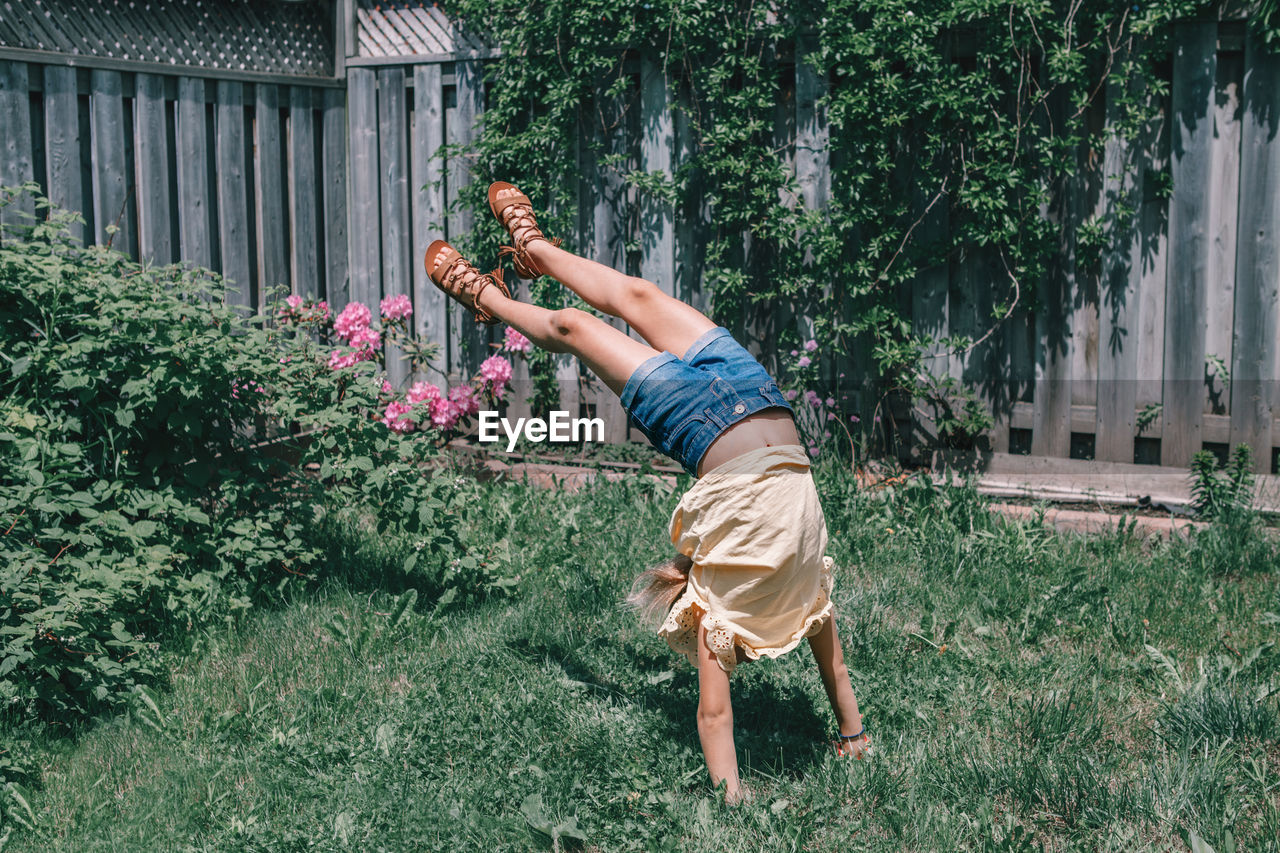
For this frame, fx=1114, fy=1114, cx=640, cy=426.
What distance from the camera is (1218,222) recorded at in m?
4.81

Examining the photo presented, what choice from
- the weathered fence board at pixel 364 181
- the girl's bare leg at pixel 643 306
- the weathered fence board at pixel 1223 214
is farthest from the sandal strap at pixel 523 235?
the weathered fence board at pixel 1223 214

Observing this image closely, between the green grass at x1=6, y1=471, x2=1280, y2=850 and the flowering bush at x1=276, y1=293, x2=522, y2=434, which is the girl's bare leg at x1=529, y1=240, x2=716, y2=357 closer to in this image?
the green grass at x1=6, y1=471, x2=1280, y2=850

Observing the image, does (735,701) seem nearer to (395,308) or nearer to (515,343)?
(515,343)

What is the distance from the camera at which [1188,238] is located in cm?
487

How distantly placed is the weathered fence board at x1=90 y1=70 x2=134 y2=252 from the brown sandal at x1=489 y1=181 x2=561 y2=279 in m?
2.25

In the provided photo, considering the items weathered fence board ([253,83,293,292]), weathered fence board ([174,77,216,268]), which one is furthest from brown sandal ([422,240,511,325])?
weathered fence board ([253,83,293,292])

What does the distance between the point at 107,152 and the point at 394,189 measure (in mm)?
1520

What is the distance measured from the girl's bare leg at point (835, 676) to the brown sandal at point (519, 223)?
1.52 m

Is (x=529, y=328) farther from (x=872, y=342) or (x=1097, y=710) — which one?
(x=872, y=342)

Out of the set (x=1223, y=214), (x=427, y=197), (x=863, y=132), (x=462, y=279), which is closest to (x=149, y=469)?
(x=462, y=279)

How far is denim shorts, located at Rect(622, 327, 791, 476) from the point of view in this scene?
2.79 m

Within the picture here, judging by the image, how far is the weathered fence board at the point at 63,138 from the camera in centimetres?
504

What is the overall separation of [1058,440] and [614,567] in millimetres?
2349

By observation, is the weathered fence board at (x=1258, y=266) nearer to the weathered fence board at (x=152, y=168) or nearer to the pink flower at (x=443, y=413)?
the pink flower at (x=443, y=413)
